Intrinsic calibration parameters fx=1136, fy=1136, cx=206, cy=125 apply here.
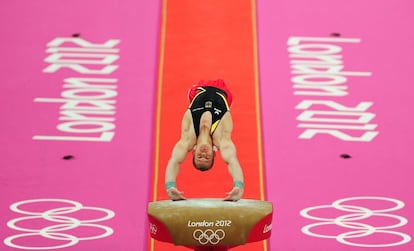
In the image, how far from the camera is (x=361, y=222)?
363 inches

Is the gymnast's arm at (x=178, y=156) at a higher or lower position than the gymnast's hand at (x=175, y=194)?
higher

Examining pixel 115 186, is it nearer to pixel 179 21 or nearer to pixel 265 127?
pixel 265 127

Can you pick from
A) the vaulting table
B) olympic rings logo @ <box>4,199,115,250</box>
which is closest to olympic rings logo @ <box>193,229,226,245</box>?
the vaulting table

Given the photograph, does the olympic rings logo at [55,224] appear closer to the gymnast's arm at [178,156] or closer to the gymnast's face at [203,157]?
the gymnast's arm at [178,156]

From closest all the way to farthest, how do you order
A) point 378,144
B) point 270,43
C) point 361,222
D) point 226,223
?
point 226,223
point 361,222
point 378,144
point 270,43

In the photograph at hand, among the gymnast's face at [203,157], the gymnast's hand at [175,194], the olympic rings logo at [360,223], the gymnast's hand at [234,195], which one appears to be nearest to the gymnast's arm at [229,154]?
the gymnast's hand at [234,195]

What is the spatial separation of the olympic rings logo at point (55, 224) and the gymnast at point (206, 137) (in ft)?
3.46

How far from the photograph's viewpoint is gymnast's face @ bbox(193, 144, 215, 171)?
8.07 metres

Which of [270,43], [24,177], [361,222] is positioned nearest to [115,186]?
[24,177]

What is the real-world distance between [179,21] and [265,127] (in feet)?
6.67

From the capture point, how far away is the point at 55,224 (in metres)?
9.12

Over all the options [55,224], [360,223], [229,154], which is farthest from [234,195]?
[55,224]

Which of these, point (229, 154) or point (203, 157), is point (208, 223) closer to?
point (203, 157)

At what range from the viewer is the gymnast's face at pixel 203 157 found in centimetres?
807
